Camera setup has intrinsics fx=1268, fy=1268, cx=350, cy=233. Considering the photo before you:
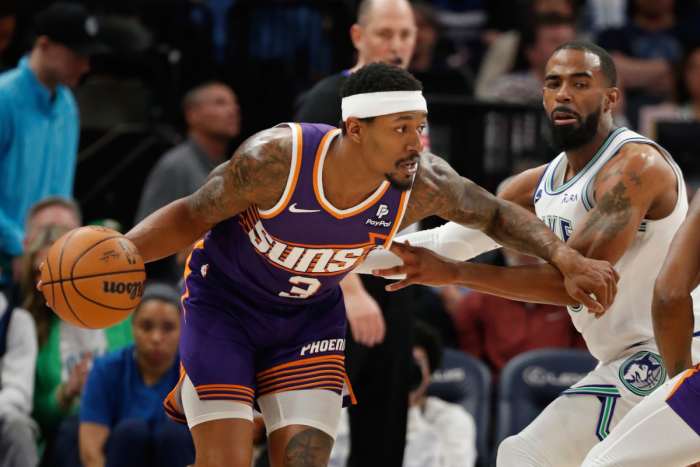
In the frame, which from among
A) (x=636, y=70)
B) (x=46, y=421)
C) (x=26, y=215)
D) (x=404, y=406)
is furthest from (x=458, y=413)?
(x=636, y=70)

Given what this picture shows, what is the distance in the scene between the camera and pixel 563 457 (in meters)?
4.85

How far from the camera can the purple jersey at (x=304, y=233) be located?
480 cm

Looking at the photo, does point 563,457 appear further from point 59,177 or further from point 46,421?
point 59,177

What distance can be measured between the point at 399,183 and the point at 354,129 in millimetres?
272

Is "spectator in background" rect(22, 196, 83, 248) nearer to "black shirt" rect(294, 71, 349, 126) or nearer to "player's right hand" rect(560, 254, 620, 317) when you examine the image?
"black shirt" rect(294, 71, 349, 126)

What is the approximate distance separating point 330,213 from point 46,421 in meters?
3.35

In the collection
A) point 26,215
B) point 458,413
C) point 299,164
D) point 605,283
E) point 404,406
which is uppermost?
point 299,164

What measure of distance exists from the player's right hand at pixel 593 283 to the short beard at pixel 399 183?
0.68 metres

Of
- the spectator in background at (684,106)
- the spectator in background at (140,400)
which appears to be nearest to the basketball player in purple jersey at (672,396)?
the spectator in background at (140,400)

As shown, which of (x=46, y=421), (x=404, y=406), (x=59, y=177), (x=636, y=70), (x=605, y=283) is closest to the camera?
(x=605, y=283)

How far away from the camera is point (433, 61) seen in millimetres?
10180

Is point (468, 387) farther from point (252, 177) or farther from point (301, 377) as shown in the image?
point (252, 177)

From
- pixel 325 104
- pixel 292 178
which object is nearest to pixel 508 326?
pixel 325 104

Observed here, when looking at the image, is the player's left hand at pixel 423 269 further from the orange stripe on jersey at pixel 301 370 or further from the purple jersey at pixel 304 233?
the orange stripe on jersey at pixel 301 370
